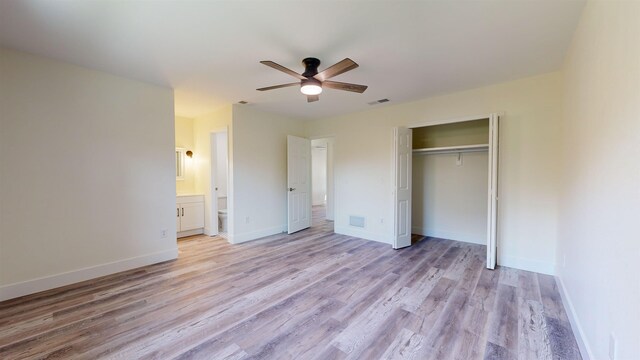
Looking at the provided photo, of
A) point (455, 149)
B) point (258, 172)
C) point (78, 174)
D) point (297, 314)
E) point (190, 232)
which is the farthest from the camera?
point (190, 232)

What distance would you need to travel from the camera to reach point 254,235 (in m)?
4.84

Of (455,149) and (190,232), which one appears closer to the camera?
(455,149)

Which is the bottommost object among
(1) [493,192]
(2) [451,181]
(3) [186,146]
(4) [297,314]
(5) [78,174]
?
(4) [297,314]

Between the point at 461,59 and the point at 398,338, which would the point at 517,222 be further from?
the point at 398,338

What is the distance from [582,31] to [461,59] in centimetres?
94

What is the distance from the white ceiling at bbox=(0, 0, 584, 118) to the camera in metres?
1.92

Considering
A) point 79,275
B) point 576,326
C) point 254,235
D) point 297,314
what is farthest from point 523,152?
point 79,275

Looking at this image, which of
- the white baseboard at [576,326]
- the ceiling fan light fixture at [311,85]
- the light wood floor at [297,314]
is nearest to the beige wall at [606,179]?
the white baseboard at [576,326]

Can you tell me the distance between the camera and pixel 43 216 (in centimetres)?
273

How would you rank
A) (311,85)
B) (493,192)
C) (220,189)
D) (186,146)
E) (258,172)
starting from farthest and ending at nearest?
1. (220,189)
2. (186,146)
3. (258,172)
4. (493,192)
5. (311,85)

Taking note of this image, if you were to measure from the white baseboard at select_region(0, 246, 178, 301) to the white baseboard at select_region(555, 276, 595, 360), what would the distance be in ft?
14.8

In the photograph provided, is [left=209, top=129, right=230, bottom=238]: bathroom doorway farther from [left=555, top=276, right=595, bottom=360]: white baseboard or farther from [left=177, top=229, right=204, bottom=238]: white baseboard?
[left=555, top=276, right=595, bottom=360]: white baseboard

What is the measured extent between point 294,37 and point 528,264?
13.2ft

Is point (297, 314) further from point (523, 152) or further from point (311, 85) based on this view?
point (523, 152)
